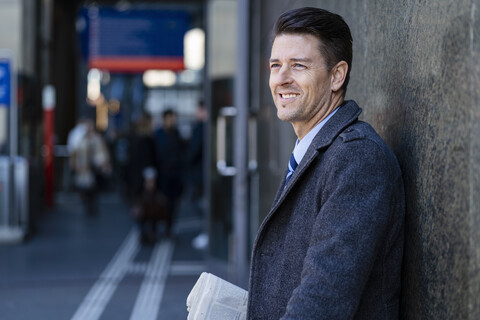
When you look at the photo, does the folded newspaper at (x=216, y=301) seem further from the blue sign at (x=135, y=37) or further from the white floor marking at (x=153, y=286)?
the blue sign at (x=135, y=37)

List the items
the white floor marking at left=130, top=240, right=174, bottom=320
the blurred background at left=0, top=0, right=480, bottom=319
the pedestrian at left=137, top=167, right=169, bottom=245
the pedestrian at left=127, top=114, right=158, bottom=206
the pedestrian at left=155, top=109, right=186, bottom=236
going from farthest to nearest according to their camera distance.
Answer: the pedestrian at left=127, top=114, right=158, bottom=206 → the pedestrian at left=155, top=109, right=186, bottom=236 → the pedestrian at left=137, top=167, right=169, bottom=245 → the white floor marking at left=130, top=240, right=174, bottom=320 → the blurred background at left=0, top=0, right=480, bottom=319

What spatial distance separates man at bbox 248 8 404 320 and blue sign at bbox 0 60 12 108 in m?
8.09

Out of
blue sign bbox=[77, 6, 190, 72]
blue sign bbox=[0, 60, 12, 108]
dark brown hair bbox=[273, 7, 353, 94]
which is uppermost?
blue sign bbox=[77, 6, 190, 72]

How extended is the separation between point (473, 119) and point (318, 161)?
429 mm

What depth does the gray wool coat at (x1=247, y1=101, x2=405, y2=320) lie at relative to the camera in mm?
1679

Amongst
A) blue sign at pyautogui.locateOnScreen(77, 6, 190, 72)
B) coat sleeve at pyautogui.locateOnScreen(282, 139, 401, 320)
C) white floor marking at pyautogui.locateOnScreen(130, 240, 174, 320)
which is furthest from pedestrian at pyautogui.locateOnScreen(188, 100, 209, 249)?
coat sleeve at pyautogui.locateOnScreen(282, 139, 401, 320)

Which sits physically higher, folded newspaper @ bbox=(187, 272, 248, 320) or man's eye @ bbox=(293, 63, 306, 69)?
man's eye @ bbox=(293, 63, 306, 69)

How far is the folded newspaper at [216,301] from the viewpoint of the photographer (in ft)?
6.66

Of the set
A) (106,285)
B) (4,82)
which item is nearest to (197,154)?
(4,82)

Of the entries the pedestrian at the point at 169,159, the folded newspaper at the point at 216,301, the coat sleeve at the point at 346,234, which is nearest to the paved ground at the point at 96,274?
the pedestrian at the point at 169,159

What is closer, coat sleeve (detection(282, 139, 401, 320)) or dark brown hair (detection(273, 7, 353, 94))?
coat sleeve (detection(282, 139, 401, 320))

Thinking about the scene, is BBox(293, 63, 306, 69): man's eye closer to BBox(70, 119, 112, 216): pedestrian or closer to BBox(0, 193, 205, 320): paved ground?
BBox(0, 193, 205, 320): paved ground

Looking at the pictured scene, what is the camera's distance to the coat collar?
1878 millimetres

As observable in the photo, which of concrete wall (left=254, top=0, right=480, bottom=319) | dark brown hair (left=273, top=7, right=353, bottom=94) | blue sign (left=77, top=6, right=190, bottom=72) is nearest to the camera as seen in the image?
concrete wall (left=254, top=0, right=480, bottom=319)
